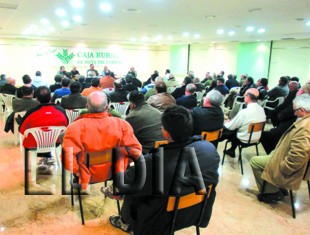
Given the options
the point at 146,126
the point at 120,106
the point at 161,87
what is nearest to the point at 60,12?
the point at 120,106

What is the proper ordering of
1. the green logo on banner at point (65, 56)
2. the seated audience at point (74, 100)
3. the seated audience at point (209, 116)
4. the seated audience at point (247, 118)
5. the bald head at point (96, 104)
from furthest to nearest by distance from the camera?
the green logo on banner at point (65, 56), the seated audience at point (74, 100), the seated audience at point (247, 118), the seated audience at point (209, 116), the bald head at point (96, 104)

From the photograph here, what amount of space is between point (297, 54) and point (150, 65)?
31.4 ft

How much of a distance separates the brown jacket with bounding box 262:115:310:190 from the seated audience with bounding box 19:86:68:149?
231 cm

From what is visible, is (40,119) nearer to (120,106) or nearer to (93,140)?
(93,140)

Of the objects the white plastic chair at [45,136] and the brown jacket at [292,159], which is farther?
the white plastic chair at [45,136]

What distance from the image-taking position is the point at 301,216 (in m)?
2.62

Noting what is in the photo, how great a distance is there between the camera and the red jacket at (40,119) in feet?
9.44

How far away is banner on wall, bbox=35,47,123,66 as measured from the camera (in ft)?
45.9

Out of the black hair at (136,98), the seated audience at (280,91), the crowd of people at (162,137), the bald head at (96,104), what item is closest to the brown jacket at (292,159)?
the crowd of people at (162,137)

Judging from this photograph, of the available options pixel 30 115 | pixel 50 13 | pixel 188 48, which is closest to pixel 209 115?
pixel 30 115

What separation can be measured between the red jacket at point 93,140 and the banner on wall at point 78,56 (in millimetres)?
13413

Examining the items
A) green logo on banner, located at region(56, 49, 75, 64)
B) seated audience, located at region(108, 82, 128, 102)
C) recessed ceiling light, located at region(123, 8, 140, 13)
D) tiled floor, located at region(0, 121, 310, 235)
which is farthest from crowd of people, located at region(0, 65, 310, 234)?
green logo on banner, located at region(56, 49, 75, 64)

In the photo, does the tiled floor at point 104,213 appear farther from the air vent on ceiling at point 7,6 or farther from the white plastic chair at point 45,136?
the air vent on ceiling at point 7,6

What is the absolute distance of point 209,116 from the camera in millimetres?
3156
